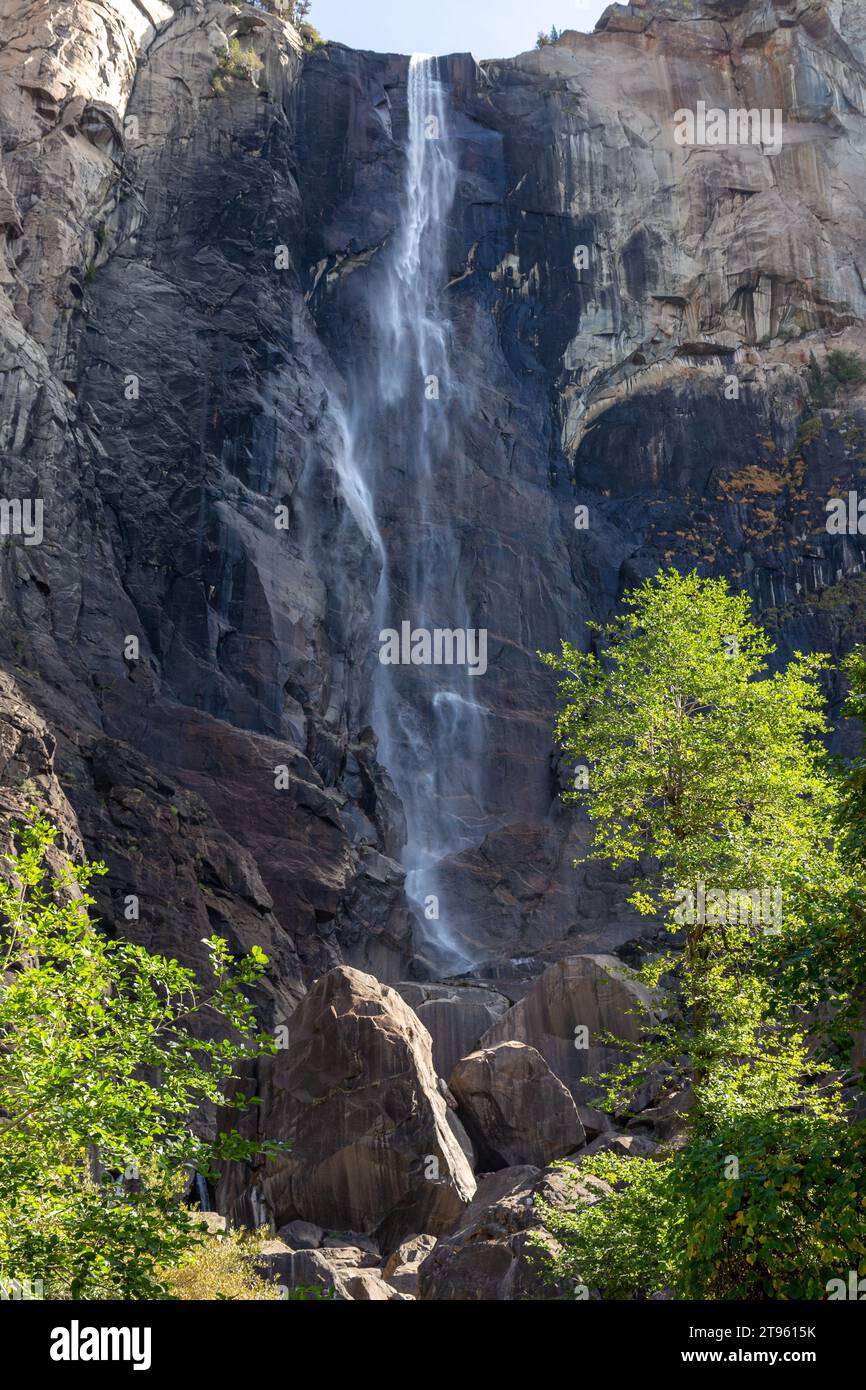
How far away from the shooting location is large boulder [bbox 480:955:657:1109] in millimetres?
32062

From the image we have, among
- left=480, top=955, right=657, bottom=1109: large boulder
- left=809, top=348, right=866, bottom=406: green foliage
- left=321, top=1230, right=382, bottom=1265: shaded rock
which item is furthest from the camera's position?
left=809, top=348, right=866, bottom=406: green foliage

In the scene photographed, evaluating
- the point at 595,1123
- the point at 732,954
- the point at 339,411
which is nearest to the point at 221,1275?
the point at 732,954

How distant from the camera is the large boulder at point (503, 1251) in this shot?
18.8m

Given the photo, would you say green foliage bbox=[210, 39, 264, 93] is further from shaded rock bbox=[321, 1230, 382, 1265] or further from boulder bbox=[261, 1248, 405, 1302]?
boulder bbox=[261, 1248, 405, 1302]

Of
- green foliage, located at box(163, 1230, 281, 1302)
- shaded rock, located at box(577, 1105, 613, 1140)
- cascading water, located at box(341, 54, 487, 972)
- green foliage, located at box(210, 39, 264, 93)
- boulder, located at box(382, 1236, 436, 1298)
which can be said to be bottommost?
boulder, located at box(382, 1236, 436, 1298)

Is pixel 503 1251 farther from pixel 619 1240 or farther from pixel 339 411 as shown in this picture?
pixel 339 411

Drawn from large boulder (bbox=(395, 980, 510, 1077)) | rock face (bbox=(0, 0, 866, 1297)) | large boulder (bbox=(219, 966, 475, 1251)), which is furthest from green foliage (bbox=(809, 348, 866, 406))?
large boulder (bbox=(219, 966, 475, 1251))

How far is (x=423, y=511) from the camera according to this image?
62469 millimetres

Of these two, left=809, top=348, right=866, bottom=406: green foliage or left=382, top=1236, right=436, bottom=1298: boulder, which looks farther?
left=809, top=348, right=866, bottom=406: green foliage

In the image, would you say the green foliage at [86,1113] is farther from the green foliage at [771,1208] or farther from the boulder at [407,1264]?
the boulder at [407,1264]

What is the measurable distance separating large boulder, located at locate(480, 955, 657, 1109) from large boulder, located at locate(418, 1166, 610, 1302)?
33.1ft

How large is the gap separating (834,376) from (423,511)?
22.6 meters

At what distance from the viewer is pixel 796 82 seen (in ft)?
241
